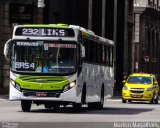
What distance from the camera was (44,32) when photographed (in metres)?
25.4

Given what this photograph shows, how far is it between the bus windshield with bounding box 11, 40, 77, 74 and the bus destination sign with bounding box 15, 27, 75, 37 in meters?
0.31

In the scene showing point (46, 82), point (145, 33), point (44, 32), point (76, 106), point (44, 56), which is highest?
point (44, 32)

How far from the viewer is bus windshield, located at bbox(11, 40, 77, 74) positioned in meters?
25.1

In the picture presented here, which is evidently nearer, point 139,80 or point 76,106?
point 76,106

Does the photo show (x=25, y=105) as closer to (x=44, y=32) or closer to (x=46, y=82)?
(x=46, y=82)

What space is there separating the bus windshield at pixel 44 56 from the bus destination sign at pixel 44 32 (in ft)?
1.01

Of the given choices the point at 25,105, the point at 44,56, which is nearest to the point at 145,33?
the point at 25,105

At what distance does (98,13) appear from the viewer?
6359cm

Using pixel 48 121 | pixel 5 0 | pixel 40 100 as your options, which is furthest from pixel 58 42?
pixel 5 0

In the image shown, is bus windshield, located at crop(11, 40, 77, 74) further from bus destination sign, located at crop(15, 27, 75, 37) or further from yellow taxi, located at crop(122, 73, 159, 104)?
yellow taxi, located at crop(122, 73, 159, 104)

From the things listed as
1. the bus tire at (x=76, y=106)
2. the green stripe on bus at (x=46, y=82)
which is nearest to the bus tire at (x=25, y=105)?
the green stripe on bus at (x=46, y=82)

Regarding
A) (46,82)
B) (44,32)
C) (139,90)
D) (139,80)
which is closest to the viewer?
(46,82)

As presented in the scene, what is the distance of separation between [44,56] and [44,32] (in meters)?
0.90

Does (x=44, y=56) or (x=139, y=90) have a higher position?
(x=44, y=56)
